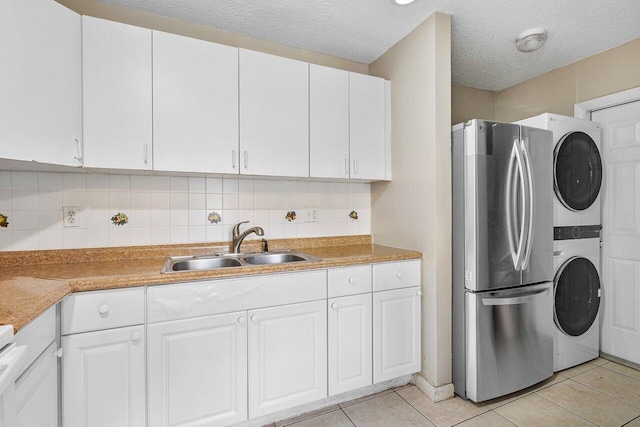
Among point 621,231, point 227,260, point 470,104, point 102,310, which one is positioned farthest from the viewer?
point 470,104

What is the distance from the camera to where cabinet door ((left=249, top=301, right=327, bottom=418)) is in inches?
63.8

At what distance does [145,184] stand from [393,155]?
1724 mm

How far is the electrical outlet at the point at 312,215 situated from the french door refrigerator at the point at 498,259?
1.00m

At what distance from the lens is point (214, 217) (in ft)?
7.00

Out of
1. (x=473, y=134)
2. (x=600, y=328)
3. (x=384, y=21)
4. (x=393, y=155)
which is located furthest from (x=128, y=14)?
(x=600, y=328)

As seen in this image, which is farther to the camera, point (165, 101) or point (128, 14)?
point (128, 14)

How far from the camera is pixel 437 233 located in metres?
1.95

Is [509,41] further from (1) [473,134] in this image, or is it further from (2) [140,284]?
(2) [140,284]

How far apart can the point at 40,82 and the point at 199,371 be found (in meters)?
1.48

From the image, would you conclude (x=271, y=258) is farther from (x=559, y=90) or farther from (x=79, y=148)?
(x=559, y=90)

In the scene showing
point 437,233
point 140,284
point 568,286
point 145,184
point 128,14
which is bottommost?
point 568,286

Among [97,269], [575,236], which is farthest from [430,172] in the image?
[97,269]

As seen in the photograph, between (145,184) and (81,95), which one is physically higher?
(81,95)

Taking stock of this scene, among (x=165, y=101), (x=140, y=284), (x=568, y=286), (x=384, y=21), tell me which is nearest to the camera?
(x=140, y=284)
